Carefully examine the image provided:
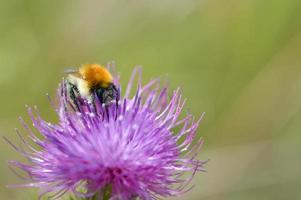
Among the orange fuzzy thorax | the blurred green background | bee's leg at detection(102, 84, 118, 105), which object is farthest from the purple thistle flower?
the blurred green background

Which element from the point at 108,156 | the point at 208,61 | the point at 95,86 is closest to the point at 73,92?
the point at 95,86

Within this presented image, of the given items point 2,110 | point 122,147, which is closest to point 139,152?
point 122,147

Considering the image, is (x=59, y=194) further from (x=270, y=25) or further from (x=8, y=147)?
(x=270, y=25)

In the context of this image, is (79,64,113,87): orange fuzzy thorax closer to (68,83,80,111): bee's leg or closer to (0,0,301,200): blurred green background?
(68,83,80,111): bee's leg

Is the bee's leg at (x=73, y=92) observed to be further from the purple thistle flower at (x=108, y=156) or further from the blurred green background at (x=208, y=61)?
the blurred green background at (x=208, y=61)

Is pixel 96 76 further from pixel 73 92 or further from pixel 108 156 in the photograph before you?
pixel 108 156

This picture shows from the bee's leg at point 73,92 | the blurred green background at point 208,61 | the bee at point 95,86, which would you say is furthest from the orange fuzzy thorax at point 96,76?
the blurred green background at point 208,61
